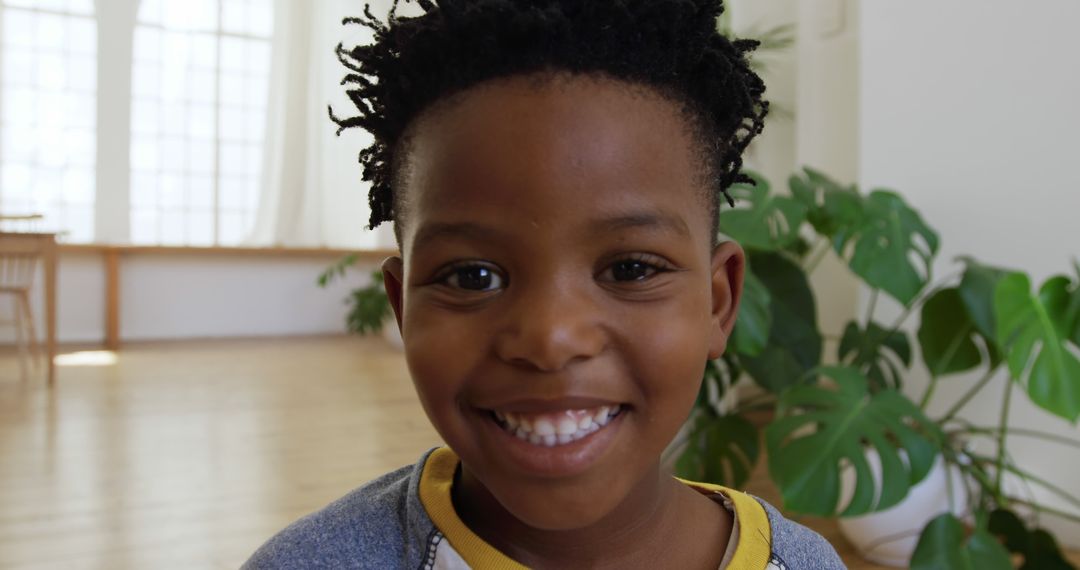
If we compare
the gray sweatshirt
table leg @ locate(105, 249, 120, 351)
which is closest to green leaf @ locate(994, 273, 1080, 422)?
the gray sweatshirt

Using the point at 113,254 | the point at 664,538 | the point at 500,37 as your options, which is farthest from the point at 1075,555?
the point at 113,254

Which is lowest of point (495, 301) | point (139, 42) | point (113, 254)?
point (113, 254)

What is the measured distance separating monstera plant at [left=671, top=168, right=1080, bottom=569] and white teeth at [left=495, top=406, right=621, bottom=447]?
0.95 meters

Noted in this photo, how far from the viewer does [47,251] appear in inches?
156

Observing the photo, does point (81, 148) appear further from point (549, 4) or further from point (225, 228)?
point (549, 4)

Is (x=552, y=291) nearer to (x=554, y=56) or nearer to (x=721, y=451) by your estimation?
(x=554, y=56)

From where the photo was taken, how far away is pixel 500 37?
0.54 metres

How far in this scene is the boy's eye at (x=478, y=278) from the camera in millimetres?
→ 543

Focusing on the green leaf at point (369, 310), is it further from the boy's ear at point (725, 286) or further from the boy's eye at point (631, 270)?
the boy's eye at point (631, 270)

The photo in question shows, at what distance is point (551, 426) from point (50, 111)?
5.95 m

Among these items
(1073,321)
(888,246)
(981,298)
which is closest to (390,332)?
(888,246)

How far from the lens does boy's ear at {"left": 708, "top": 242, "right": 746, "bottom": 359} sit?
68 centimetres

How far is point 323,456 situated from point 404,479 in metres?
2.12

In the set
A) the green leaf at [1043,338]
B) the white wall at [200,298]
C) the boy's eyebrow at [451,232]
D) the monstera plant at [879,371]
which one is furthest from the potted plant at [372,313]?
the boy's eyebrow at [451,232]
